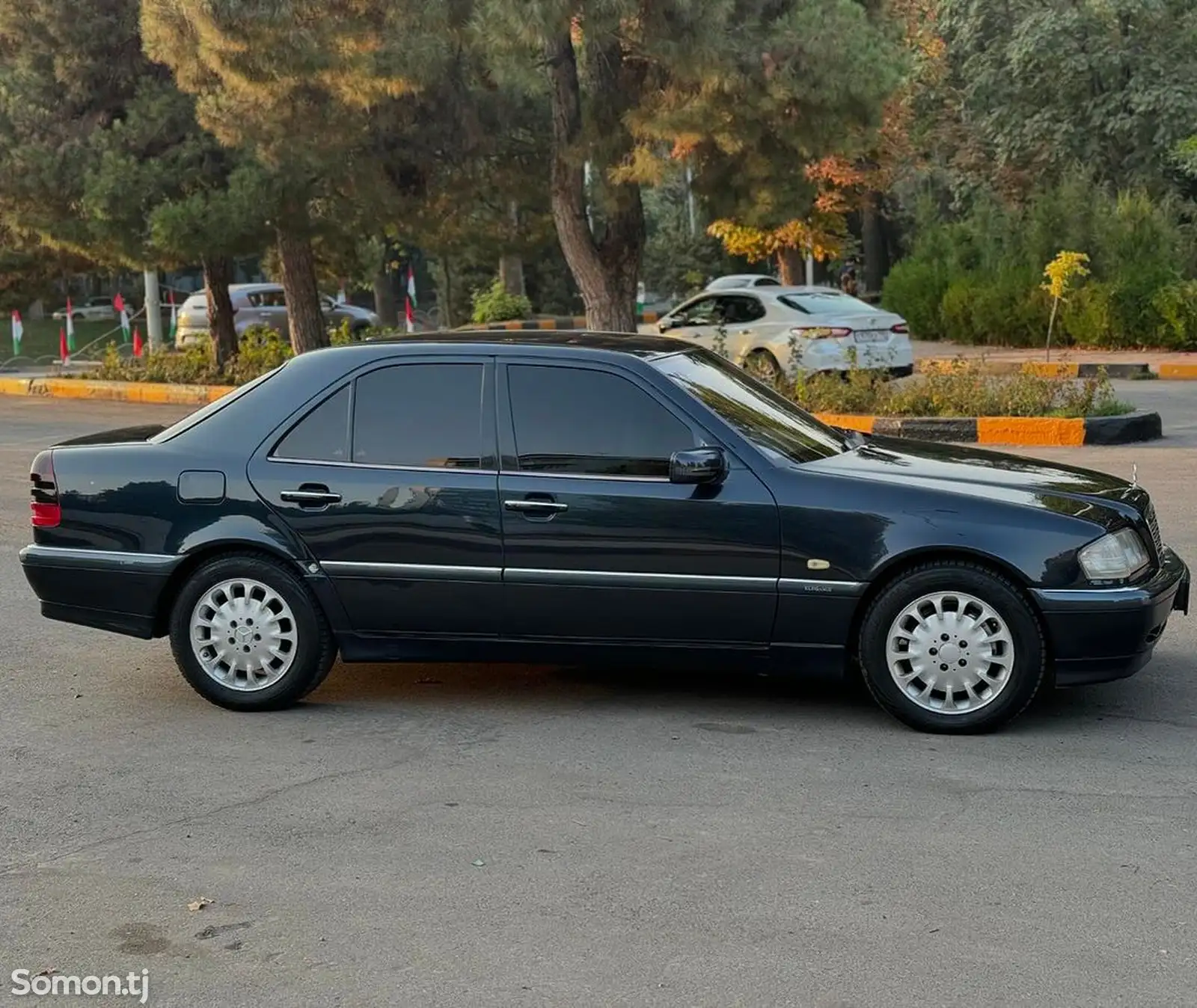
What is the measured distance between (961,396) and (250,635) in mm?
10386

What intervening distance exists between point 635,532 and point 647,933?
2104mm

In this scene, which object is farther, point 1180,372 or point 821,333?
point 1180,372

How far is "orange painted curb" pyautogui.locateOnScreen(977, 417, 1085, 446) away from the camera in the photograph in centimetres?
1463

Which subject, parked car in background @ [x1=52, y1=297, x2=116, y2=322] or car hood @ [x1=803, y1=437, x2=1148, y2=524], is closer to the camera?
car hood @ [x1=803, y1=437, x2=1148, y2=524]

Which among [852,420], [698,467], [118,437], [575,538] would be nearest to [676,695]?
[575,538]

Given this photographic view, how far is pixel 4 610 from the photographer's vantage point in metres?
8.74

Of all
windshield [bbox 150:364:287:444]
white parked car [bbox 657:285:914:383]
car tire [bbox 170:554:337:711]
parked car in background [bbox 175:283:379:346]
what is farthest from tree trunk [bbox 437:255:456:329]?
car tire [bbox 170:554:337:711]

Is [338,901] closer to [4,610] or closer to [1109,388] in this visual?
[4,610]

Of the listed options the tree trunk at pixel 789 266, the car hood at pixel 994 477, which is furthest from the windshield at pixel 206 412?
the tree trunk at pixel 789 266

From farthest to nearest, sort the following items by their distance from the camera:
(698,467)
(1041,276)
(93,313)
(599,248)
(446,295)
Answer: (93,313) < (446,295) < (1041,276) < (599,248) < (698,467)

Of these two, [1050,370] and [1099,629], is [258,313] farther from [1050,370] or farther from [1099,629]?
[1099,629]

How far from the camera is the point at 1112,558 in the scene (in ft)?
19.7

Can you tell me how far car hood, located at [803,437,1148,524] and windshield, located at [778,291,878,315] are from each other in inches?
528

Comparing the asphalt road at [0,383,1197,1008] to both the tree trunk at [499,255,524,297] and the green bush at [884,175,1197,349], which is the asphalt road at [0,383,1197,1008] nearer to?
the green bush at [884,175,1197,349]
